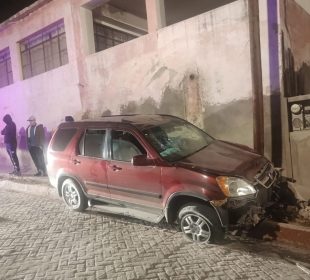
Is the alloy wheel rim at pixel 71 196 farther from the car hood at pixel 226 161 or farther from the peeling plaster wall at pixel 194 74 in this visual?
the peeling plaster wall at pixel 194 74

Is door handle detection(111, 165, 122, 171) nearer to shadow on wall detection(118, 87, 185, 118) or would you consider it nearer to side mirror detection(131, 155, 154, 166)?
side mirror detection(131, 155, 154, 166)

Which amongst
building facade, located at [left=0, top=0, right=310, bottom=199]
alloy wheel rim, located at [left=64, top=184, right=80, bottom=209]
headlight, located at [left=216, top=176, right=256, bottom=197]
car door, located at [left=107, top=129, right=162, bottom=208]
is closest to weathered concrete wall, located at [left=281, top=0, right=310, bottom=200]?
building facade, located at [left=0, top=0, right=310, bottom=199]

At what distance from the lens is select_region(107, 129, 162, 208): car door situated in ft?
17.7

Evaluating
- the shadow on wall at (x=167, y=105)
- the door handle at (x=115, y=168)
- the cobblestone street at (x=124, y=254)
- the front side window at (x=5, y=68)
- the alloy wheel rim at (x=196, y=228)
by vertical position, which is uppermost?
the front side window at (x=5, y=68)

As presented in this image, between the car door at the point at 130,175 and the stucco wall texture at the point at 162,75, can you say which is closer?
the car door at the point at 130,175

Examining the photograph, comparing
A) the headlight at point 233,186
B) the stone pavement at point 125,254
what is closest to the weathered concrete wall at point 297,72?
the stone pavement at point 125,254

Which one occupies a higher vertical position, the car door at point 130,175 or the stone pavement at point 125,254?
the car door at point 130,175

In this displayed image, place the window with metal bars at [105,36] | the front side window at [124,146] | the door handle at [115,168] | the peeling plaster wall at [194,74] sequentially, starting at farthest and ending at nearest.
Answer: the window with metal bars at [105,36]
the peeling plaster wall at [194,74]
the door handle at [115,168]
the front side window at [124,146]

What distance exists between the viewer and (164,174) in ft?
17.2

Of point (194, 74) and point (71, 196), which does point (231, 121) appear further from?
point (71, 196)

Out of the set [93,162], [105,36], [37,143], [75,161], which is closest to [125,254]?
[93,162]

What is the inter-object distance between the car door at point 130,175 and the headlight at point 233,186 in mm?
956

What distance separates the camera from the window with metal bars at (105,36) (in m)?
11.9

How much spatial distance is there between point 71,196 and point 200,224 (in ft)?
9.85
